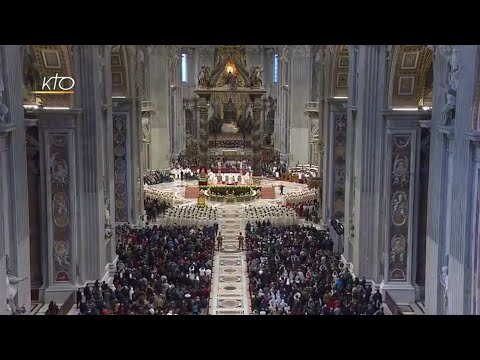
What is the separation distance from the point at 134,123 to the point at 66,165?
9.10 m

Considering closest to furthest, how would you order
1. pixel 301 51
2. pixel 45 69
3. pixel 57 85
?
pixel 45 69 < pixel 57 85 < pixel 301 51

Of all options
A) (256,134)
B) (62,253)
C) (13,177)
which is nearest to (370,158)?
(62,253)

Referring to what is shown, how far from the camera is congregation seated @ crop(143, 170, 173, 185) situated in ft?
126

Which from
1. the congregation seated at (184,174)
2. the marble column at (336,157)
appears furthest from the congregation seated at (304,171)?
the marble column at (336,157)

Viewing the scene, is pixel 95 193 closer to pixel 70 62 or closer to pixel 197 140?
pixel 70 62

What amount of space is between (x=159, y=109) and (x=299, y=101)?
8396mm

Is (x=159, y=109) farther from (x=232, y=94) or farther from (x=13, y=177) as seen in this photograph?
(x=13, y=177)

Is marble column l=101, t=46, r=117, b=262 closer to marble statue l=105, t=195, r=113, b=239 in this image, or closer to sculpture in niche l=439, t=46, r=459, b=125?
marble statue l=105, t=195, r=113, b=239

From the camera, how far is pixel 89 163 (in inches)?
745

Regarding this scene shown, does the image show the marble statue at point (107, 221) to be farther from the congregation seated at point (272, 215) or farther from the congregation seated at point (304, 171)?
the congregation seated at point (304, 171)

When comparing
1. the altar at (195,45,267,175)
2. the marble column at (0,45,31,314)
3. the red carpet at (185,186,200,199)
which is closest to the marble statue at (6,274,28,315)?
the marble column at (0,45,31,314)

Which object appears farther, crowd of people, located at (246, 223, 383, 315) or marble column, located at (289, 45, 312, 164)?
marble column, located at (289, 45, 312, 164)

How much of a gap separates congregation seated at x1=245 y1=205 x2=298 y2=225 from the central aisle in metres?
0.75
